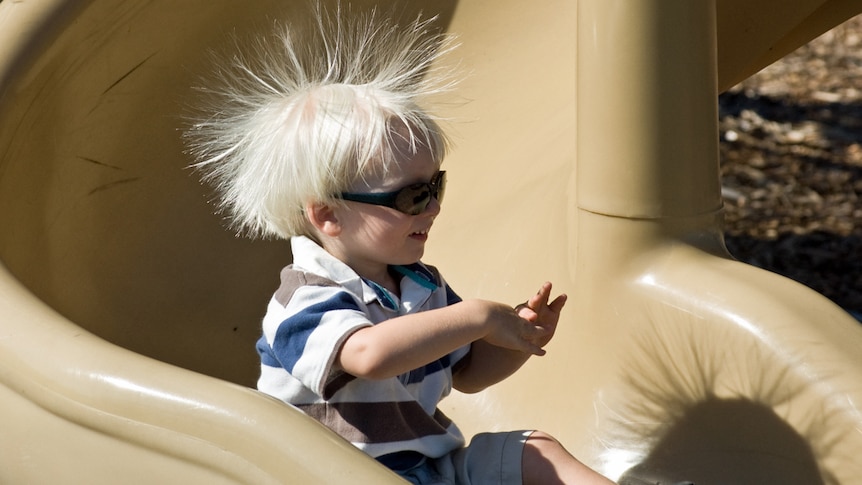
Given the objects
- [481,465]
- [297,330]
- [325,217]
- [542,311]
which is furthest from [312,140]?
[481,465]

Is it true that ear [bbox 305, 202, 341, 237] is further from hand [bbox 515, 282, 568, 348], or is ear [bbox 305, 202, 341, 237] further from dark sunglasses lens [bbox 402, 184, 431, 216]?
hand [bbox 515, 282, 568, 348]

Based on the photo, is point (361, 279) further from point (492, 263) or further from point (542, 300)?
point (492, 263)

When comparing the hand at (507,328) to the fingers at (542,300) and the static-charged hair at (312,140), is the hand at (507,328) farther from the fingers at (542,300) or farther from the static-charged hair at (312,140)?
the static-charged hair at (312,140)

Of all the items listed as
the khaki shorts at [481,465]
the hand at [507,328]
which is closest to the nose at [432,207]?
the hand at [507,328]

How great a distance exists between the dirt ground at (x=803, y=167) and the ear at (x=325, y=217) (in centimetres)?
169

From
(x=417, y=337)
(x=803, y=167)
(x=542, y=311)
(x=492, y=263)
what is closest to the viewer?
(x=417, y=337)

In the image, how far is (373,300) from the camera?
52.7 inches

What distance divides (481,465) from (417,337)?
0.23 m

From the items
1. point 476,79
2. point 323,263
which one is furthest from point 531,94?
point 323,263

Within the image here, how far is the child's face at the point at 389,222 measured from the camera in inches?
51.9

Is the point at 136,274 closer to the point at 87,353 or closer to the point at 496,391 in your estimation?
the point at 496,391

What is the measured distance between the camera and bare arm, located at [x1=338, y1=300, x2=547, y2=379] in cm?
122

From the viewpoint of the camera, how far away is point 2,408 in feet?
4.02

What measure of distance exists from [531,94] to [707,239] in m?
0.67
